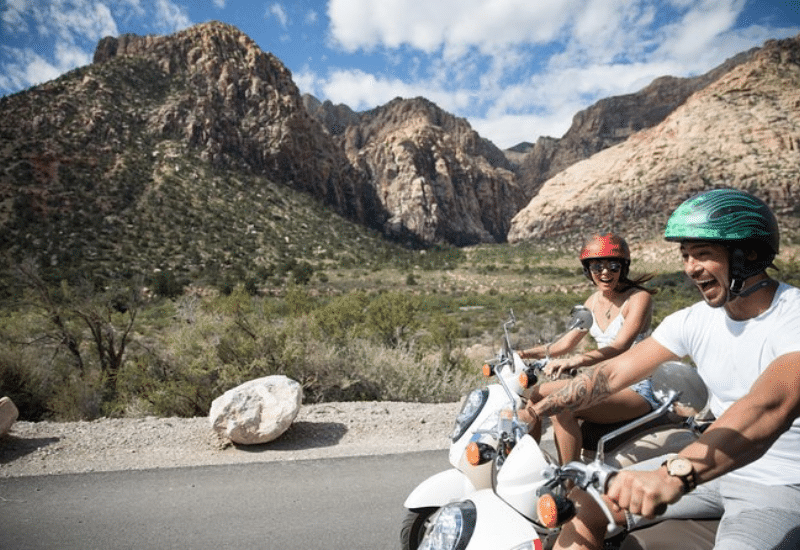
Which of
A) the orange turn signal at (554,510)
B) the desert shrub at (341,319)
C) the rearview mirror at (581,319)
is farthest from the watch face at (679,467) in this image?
the desert shrub at (341,319)

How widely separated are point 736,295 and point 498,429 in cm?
109

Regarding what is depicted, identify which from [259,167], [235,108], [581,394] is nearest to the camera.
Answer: [581,394]

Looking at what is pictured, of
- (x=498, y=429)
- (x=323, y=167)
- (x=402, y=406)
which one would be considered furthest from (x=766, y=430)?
(x=323, y=167)

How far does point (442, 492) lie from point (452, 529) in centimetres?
84

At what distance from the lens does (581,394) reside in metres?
2.18

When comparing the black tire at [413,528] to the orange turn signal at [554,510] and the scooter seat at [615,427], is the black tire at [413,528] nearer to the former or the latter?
the scooter seat at [615,427]

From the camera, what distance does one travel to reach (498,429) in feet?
6.29

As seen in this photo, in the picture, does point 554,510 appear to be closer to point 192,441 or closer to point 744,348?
point 744,348

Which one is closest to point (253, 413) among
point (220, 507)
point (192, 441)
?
point (192, 441)

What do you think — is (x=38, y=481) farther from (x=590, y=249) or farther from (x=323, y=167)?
(x=323, y=167)

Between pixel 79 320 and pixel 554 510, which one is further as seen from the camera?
pixel 79 320

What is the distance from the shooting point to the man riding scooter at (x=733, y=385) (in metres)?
1.40

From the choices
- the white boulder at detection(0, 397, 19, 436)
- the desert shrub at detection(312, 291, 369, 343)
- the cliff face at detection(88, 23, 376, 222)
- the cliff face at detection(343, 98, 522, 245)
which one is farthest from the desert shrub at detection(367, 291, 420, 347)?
the cliff face at detection(343, 98, 522, 245)

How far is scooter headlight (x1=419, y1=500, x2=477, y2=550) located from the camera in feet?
5.57
